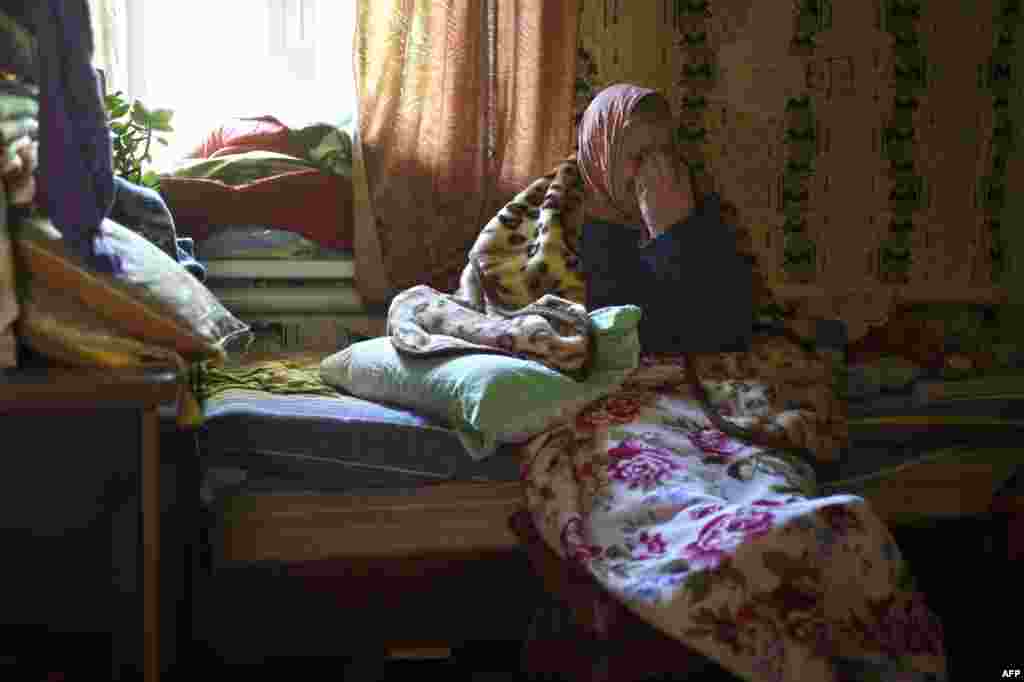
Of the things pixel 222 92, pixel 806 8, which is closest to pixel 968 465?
pixel 806 8

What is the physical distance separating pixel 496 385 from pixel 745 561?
0.51m

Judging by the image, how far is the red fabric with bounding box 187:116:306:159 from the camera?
2.47 m

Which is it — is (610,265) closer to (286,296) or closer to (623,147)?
(623,147)

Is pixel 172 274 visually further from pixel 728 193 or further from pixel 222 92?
pixel 728 193

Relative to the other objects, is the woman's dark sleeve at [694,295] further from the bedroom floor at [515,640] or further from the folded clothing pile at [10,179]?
the folded clothing pile at [10,179]

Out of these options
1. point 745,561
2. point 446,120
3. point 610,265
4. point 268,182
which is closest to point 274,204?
point 268,182

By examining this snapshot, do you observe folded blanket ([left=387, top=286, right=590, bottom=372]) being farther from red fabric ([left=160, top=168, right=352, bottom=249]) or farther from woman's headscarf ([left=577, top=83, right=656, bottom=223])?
red fabric ([left=160, top=168, right=352, bottom=249])

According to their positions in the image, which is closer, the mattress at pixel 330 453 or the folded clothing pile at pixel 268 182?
the mattress at pixel 330 453

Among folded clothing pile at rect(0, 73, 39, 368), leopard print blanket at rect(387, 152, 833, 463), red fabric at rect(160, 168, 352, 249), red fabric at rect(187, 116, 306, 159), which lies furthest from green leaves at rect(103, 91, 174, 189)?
folded clothing pile at rect(0, 73, 39, 368)

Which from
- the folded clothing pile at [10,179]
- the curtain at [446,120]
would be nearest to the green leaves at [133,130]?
the curtain at [446,120]

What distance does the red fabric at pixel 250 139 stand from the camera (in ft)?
8.10

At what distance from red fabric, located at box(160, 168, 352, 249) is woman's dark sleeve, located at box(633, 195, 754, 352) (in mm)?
803

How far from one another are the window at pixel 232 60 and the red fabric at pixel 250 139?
0.04 m

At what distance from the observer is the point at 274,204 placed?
7.75 feet
